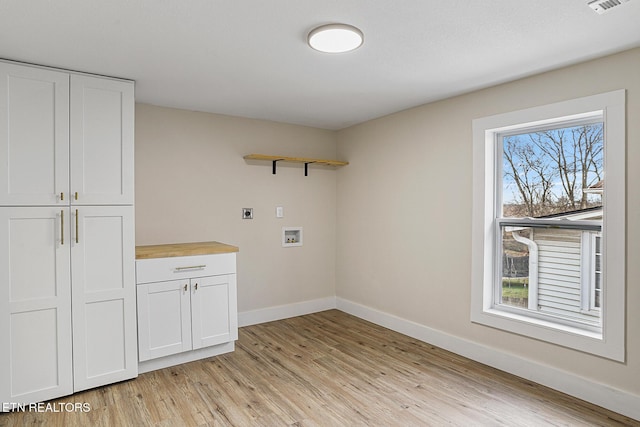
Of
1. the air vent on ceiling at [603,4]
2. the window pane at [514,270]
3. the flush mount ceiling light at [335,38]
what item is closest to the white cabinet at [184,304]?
the flush mount ceiling light at [335,38]

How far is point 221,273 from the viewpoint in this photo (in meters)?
3.38

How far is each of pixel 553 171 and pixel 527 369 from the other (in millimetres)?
1513

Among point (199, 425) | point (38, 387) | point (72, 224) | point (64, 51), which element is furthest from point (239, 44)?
point (38, 387)

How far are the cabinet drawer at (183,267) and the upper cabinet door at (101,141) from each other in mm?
531

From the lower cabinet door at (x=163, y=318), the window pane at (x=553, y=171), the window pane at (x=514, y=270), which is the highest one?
the window pane at (x=553, y=171)

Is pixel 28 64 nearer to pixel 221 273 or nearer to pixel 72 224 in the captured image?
pixel 72 224

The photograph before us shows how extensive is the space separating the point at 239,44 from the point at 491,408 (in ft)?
9.14

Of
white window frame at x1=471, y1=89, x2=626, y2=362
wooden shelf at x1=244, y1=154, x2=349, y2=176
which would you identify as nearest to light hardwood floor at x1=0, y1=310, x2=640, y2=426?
white window frame at x1=471, y1=89, x2=626, y2=362

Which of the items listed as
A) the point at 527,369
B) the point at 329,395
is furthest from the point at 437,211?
the point at 329,395

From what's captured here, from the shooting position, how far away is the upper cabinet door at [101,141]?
8.74ft

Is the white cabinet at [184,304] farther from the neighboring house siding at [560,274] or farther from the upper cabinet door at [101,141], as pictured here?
the neighboring house siding at [560,274]

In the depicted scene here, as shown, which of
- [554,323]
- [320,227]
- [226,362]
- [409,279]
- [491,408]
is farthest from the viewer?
[320,227]

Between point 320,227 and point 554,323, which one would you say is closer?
point 554,323

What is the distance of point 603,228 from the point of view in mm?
2498
